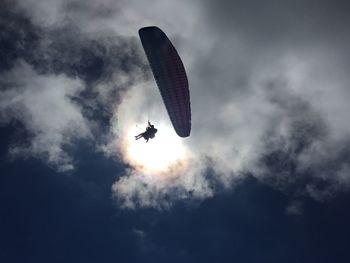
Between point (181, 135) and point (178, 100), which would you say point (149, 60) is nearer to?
point (178, 100)

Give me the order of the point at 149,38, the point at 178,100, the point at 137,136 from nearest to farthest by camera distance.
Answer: the point at 149,38, the point at 178,100, the point at 137,136

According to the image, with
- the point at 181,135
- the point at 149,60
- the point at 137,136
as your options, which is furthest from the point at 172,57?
→ the point at 137,136

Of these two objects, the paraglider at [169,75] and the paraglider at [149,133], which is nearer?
the paraglider at [169,75]

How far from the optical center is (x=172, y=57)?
223 ft

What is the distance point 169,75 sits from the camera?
2753 inches

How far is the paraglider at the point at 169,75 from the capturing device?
219 feet

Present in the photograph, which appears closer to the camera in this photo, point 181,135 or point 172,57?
point 172,57

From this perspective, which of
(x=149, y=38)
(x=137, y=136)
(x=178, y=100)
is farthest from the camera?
(x=137, y=136)

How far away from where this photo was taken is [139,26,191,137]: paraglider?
219 ft

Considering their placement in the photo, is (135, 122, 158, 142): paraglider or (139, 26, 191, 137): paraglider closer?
(139, 26, 191, 137): paraglider

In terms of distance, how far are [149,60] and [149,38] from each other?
11.3 feet

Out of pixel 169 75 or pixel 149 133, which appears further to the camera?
pixel 149 133

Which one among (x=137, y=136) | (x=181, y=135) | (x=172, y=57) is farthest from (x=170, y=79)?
(x=137, y=136)

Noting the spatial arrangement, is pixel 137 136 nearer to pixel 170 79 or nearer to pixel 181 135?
pixel 181 135
